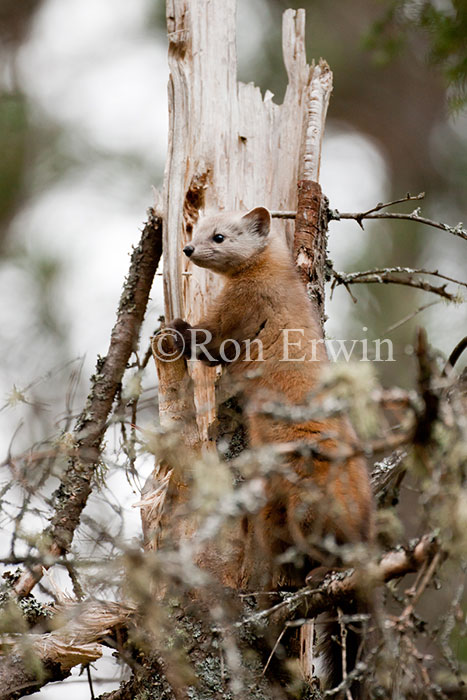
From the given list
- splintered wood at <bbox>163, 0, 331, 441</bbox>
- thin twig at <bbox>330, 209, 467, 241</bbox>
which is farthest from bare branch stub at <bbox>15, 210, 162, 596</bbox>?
thin twig at <bbox>330, 209, 467, 241</bbox>

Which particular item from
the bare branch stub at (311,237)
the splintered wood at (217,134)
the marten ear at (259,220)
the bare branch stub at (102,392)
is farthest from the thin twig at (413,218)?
the bare branch stub at (102,392)

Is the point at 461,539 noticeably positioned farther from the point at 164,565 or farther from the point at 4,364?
the point at 4,364

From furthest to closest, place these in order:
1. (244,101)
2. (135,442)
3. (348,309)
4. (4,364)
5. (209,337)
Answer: (348,309)
(4,364)
(244,101)
(209,337)
(135,442)

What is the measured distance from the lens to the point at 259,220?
5.38 metres

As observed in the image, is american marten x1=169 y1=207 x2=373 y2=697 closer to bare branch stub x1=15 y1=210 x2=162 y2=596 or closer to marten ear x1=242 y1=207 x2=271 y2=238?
marten ear x1=242 y1=207 x2=271 y2=238

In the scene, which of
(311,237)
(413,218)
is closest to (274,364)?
(311,237)

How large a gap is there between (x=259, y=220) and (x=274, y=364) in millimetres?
1109

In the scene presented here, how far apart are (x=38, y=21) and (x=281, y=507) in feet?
32.1

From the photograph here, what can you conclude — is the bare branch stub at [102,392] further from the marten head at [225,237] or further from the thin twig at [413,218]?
the thin twig at [413,218]

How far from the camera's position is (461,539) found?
2238 mm

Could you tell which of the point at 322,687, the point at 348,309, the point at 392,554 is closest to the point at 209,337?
the point at 322,687

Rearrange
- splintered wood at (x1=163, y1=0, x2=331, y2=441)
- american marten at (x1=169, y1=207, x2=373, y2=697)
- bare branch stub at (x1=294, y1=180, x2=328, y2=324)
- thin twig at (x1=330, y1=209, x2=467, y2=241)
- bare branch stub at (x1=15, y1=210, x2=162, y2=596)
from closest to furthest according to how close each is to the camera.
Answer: american marten at (x1=169, y1=207, x2=373, y2=697) → bare branch stub at (x1=15, y1=210, x2=162, y2=596) → thin twig at (x1=330, y1=209, x2=467, y2=241) → bare branch stub at (x1=294, y1=180, x2=328, y2=324) → splintered wood at (x1=163, y1=0, x2=331, y2=441)

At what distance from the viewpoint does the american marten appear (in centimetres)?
409

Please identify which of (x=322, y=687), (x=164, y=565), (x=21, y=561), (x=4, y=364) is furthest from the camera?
(x=4, y=364)
